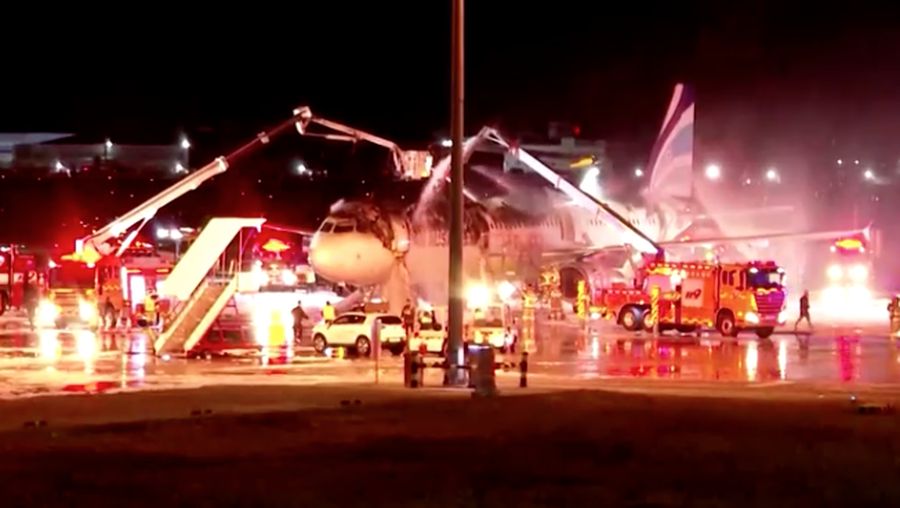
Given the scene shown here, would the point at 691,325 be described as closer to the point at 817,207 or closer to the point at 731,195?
the point at 731,195

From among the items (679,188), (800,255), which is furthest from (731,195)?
(679,188)

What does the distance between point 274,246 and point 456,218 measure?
56.2 m

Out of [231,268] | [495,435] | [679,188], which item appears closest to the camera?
[495,435]

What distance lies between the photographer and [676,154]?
69000mm

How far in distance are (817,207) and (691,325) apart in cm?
4940

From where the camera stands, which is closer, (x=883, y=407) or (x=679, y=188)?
(x=883, y=407)

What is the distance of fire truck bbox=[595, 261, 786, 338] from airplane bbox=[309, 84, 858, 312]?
11.5 feet

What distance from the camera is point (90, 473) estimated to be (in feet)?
44.0

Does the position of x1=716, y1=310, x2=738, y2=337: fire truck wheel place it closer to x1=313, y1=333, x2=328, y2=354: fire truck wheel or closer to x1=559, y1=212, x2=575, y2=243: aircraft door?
x1=559, y1=212, x2=575, y2=243: aircraft door

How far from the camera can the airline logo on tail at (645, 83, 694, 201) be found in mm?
68250

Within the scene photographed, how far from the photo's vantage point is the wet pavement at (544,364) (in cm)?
2891

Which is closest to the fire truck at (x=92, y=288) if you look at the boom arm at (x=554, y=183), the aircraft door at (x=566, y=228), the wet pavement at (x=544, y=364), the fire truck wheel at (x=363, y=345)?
the wet pavement at (x=544, y=364)

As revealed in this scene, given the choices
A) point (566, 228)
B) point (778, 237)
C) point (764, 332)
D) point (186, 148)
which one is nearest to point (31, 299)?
point (566, 228)

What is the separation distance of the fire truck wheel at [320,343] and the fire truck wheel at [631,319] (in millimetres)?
14860
